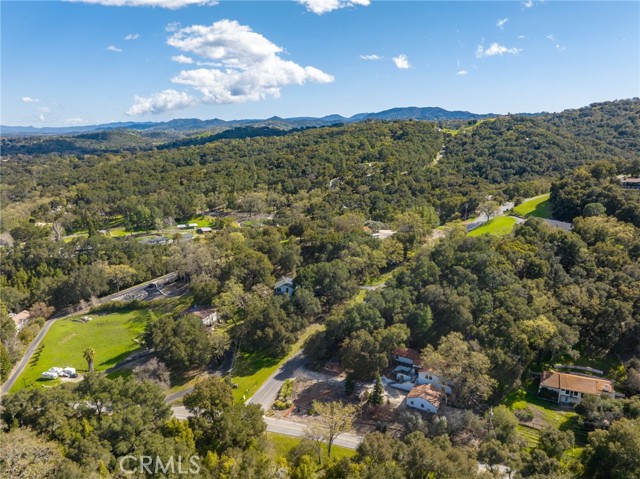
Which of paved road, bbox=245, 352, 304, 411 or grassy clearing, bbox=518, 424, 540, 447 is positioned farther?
paved road, bbox=245, 352, 304, 411

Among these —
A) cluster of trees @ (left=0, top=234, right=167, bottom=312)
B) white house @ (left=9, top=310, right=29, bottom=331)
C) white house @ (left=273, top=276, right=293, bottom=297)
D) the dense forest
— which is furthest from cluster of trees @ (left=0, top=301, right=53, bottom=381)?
white house @ (left=273, top=276, right=293, bottom=297)

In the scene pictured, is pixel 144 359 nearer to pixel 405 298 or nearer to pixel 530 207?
pixel 405 298

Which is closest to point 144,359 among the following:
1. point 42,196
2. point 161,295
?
point 161,295

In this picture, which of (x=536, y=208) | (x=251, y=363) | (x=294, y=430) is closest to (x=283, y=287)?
(x=251, y=363)

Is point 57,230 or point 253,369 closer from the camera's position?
point 253,369

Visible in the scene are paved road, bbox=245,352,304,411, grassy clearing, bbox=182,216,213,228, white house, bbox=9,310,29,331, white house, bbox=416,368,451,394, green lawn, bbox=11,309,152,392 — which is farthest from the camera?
grassy clearing, bbox=182,216,213,228

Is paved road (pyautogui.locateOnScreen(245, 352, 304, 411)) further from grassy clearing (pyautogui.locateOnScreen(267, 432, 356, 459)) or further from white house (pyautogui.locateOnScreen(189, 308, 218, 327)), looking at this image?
white house (pyautogui.locateOnScreen(189, 308, 218, 327))

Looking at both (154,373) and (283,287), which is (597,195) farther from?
(154,373)
